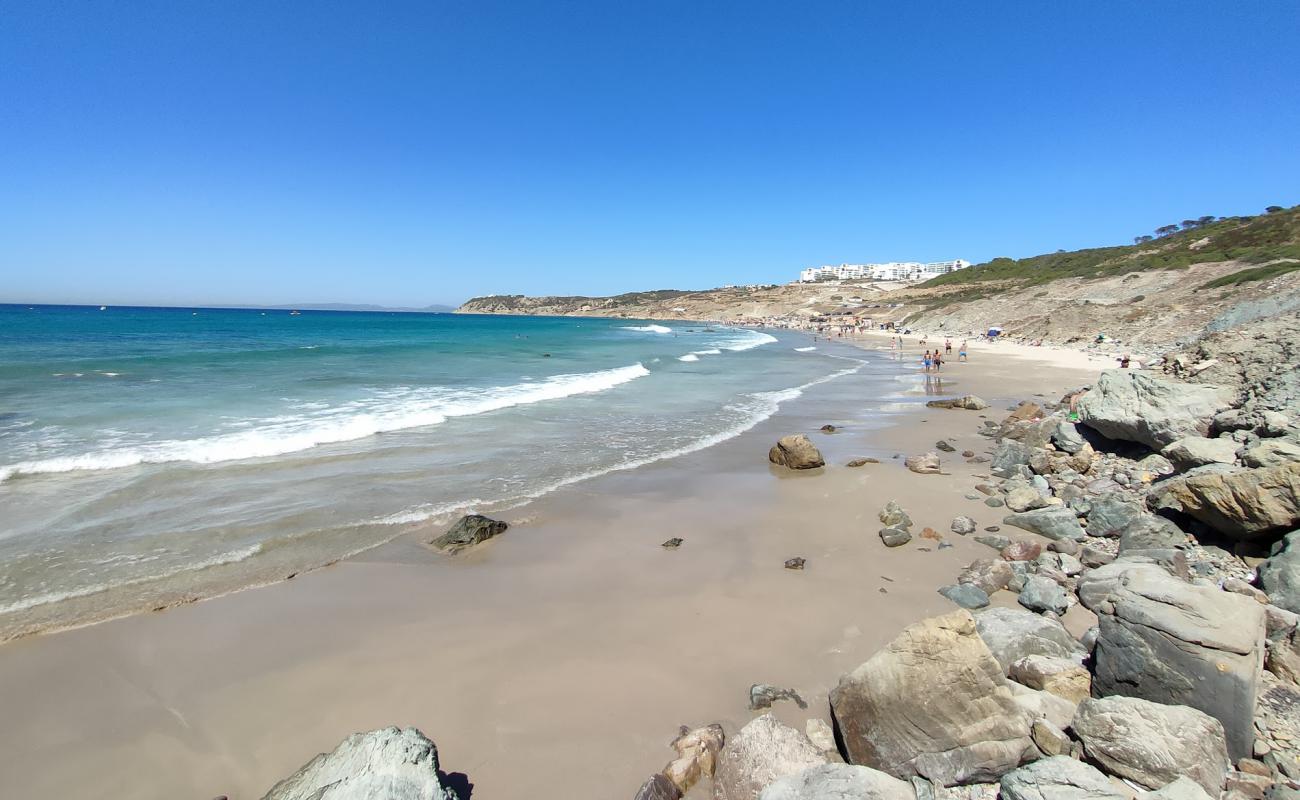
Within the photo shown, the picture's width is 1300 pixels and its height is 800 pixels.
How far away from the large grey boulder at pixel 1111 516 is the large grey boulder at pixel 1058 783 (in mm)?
4749

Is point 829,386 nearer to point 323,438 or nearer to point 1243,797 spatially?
point 323,438

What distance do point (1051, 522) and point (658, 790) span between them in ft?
20.3

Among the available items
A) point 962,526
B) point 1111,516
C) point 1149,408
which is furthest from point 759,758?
point 1149,408

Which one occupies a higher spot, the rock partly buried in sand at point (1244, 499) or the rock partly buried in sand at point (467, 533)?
the rock partly buried in sand at point (1244, 499)

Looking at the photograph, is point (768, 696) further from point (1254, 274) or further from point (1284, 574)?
point (1254, 274)

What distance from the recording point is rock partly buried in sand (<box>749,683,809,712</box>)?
14.3 ft

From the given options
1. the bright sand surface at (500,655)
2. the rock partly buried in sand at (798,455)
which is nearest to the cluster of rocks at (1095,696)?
the bright sand surface at (500,655)

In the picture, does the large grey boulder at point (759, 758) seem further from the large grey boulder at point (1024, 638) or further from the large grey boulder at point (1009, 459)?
the large grey boulder at point (1009, 459)

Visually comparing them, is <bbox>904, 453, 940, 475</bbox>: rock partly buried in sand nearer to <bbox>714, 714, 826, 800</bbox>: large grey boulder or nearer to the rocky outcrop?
the rocky outcrop

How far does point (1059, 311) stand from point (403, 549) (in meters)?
52.0

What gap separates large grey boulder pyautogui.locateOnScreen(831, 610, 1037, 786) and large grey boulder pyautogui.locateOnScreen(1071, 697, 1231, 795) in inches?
14.1

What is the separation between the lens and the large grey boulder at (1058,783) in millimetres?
2865

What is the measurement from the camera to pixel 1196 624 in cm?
359

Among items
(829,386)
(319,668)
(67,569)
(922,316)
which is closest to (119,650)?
(319,668)
